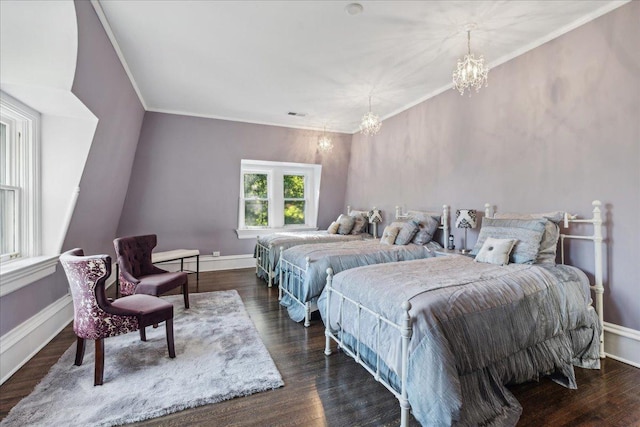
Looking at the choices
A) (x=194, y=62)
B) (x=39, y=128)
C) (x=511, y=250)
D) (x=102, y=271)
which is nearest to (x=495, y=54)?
(x=511, y=250)

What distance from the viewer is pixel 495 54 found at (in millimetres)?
3314

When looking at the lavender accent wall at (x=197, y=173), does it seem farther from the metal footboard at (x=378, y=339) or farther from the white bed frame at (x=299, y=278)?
the metal footboard at (x=378, y=339)

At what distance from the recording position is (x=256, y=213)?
6293 millimetres

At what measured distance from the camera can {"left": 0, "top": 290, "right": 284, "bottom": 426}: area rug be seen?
1.85 meters

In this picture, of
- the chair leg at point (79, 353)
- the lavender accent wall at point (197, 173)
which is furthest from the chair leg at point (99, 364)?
the lavender accent wall at point (197, 173)

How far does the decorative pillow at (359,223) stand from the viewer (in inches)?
217

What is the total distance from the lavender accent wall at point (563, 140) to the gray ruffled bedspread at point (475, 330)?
559 mm

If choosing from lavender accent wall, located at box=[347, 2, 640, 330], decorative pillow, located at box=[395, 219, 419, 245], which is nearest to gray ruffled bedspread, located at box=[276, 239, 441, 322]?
decorative pillow, located at box=[395, 219, 419, 245]

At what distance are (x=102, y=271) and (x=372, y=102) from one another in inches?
162

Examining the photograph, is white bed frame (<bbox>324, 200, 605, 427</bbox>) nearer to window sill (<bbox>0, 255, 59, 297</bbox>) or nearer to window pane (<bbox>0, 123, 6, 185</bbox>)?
window sill (<bbox>0, 255, 59, 297</bbox>)

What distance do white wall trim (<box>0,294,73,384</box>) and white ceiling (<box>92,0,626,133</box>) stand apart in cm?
267

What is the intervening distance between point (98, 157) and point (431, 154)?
4298 millimetres

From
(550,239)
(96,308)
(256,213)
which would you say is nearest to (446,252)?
(550,239)

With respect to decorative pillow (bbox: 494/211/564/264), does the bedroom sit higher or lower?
higher
